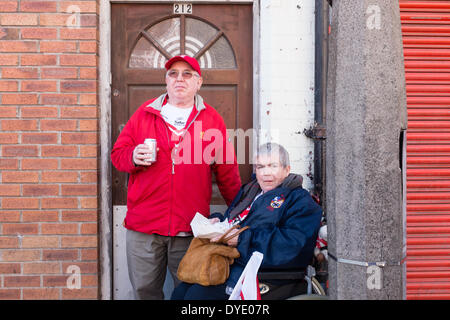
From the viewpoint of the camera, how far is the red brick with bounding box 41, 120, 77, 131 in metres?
3.30

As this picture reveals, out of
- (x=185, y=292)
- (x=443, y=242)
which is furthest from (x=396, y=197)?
(x=443, y=242)

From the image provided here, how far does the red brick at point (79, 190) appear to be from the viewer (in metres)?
3.30

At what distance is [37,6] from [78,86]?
77 centimetres

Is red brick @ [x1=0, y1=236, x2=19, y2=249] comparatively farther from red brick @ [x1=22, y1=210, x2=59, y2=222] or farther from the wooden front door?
the wooden front door

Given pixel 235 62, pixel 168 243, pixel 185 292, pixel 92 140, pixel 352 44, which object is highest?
pixel 235 62

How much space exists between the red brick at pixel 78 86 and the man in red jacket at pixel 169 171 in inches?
24.6

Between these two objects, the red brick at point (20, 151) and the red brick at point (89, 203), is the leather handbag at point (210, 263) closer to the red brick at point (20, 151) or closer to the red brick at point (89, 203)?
the red brick at point (89, 203)

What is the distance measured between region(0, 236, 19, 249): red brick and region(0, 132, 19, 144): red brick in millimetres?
833

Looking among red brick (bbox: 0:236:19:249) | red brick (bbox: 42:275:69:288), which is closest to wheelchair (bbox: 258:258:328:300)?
red brick (bbox: 42:275:69:288)

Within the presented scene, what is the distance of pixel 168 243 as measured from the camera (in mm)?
2932

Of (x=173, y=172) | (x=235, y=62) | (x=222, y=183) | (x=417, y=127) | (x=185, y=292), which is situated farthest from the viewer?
(x=235, y=62)

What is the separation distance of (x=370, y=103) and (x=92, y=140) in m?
2.43

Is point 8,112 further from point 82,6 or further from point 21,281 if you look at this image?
point 21,281

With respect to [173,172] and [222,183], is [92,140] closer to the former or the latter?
[173,172]
